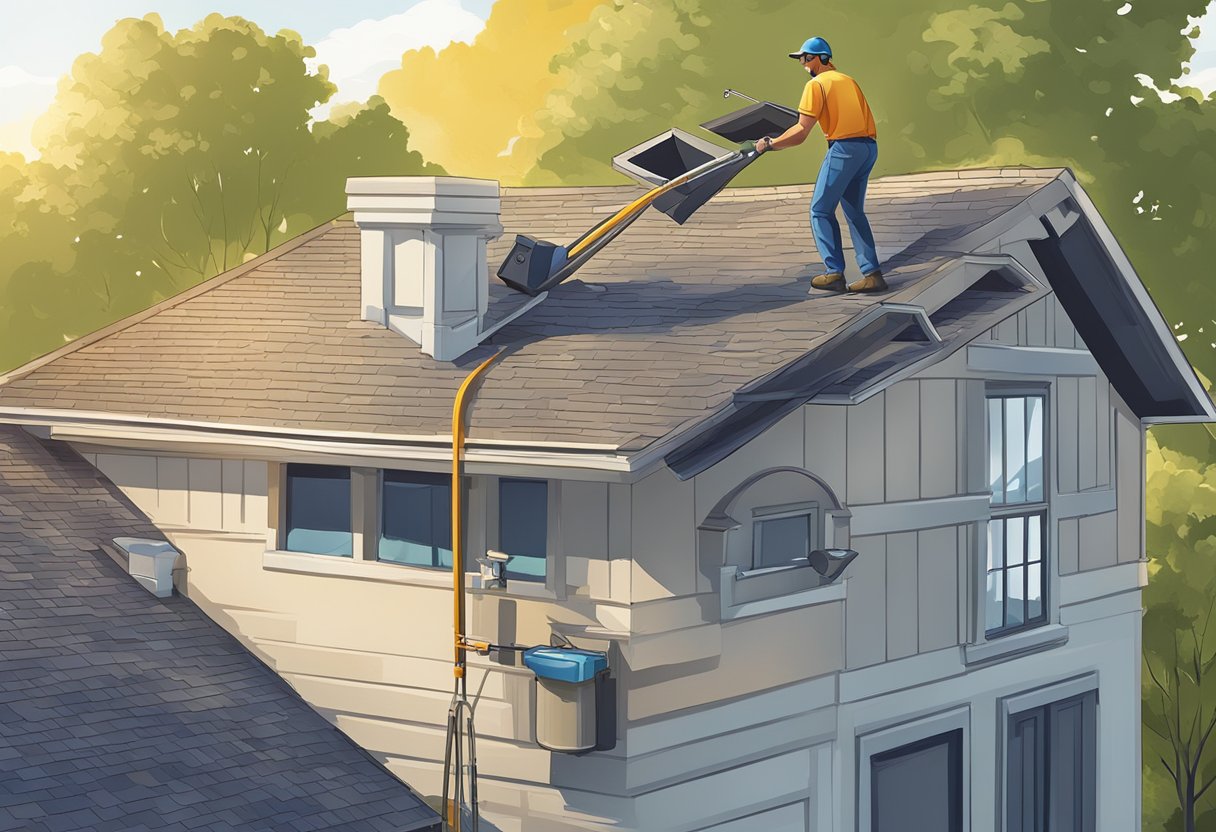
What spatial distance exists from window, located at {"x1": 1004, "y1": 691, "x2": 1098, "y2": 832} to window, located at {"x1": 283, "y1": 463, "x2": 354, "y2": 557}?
660cm

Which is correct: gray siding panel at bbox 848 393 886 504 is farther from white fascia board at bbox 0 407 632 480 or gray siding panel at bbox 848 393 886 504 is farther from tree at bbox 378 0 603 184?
tree at bbox 378 0 603 184

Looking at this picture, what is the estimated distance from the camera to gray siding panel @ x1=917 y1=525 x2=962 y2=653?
13742 mm

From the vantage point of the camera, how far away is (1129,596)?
55.8ft

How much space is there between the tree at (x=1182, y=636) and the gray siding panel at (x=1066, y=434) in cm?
1313

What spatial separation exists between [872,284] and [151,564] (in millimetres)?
5948

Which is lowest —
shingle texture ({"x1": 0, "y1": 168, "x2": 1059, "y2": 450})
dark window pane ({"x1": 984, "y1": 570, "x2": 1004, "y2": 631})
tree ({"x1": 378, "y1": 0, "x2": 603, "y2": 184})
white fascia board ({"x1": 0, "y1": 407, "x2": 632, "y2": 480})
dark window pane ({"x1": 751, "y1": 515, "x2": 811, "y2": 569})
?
dark window pane ({"x1": 984, "y1": 570, "x2": 1004, "y2": 631})

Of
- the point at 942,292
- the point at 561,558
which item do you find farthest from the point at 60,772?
the point at 942,292

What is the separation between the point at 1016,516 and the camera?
49.6 feet

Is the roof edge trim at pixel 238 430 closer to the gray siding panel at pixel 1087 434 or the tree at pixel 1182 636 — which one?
the gray siding panel at pixel 1087 434

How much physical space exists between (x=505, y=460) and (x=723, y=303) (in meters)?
2.81

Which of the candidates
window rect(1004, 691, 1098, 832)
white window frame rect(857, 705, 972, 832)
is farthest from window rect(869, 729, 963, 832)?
window rect(1004, 691, 1098, 832)

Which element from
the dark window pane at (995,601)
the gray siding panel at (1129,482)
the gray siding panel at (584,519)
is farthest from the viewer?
the gray siding panel at (1129,482)

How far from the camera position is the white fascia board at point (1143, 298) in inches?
571

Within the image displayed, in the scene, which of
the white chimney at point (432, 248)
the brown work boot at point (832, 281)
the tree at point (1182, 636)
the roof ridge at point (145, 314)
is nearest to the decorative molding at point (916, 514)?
the brown work boot at point (832, 281)
